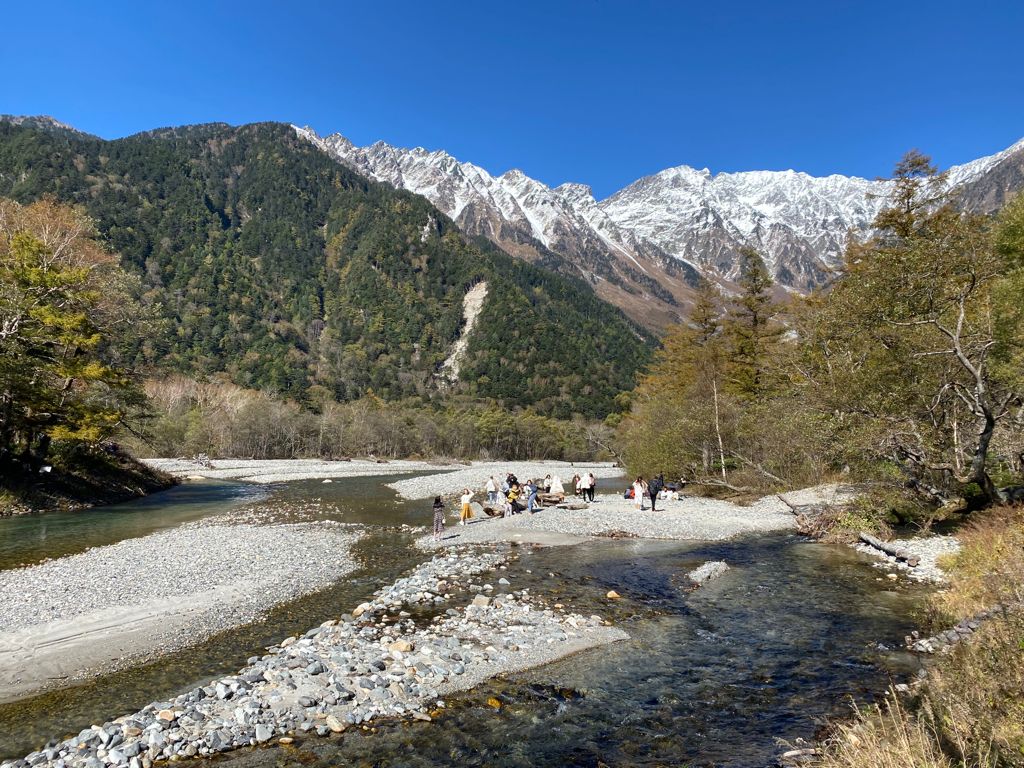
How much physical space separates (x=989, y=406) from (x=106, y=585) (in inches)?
1107

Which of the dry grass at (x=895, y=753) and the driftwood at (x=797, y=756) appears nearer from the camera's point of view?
the dry grass at (x=895, y=753)

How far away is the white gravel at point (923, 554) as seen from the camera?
16.0 metres

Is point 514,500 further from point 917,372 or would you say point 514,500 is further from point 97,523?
point 97,523

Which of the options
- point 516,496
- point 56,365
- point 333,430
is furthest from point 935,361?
point 333,430

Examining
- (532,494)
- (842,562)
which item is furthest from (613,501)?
(842,562)

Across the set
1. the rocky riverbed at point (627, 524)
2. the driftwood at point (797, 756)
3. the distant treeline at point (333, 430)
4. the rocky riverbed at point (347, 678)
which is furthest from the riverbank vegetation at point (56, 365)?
the distant treeline at point (333, 430)

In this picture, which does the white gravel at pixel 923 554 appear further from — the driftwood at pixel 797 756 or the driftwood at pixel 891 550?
the driftwood at pixel 797 756

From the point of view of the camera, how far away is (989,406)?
17969 millimetres

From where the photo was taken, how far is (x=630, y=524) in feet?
91.0

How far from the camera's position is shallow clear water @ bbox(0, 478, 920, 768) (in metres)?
7.93

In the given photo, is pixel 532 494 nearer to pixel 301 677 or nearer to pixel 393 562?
pixel 393 562

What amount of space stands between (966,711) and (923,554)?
15146 mm

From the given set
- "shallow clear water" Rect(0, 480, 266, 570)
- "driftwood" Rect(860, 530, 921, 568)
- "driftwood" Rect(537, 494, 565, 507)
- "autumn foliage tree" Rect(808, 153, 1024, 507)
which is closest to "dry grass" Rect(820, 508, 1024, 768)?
"driftwood" Rect(860, 530, 921, 568)

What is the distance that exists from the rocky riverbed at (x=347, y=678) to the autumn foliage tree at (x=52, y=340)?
29.6 meters
